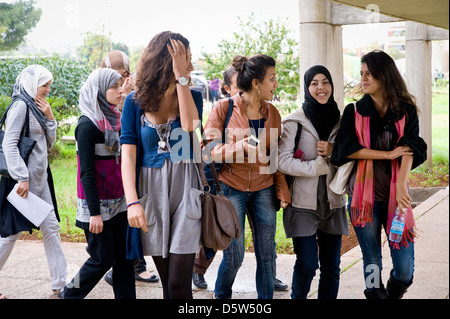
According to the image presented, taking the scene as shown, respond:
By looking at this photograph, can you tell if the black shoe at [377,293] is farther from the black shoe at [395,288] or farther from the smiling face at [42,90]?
the smiling face at [42,90]

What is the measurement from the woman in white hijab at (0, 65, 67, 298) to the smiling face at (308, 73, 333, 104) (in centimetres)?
205

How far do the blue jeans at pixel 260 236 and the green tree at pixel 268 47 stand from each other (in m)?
7.19

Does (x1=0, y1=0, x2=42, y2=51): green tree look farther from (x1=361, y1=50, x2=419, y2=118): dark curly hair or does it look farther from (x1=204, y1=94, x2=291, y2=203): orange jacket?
(x1=361, y1=50, x2=419, y2=118): dark curly hair

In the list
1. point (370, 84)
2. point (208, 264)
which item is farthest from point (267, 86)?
point (208, 264)

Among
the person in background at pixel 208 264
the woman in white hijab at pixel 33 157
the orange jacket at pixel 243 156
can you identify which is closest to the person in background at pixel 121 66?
the woman in white hijab at pixel 33 157

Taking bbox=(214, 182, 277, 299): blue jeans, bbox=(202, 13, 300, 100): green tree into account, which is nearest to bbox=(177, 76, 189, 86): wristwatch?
bbox=(214, 182, 277, 299): blue jeans

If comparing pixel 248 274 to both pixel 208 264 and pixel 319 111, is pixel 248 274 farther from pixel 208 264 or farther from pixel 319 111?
pixel 319 111

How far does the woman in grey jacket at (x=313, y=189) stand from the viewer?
12.9 ft

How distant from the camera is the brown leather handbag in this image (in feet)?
10.8

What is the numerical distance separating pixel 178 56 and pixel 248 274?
269 cm
